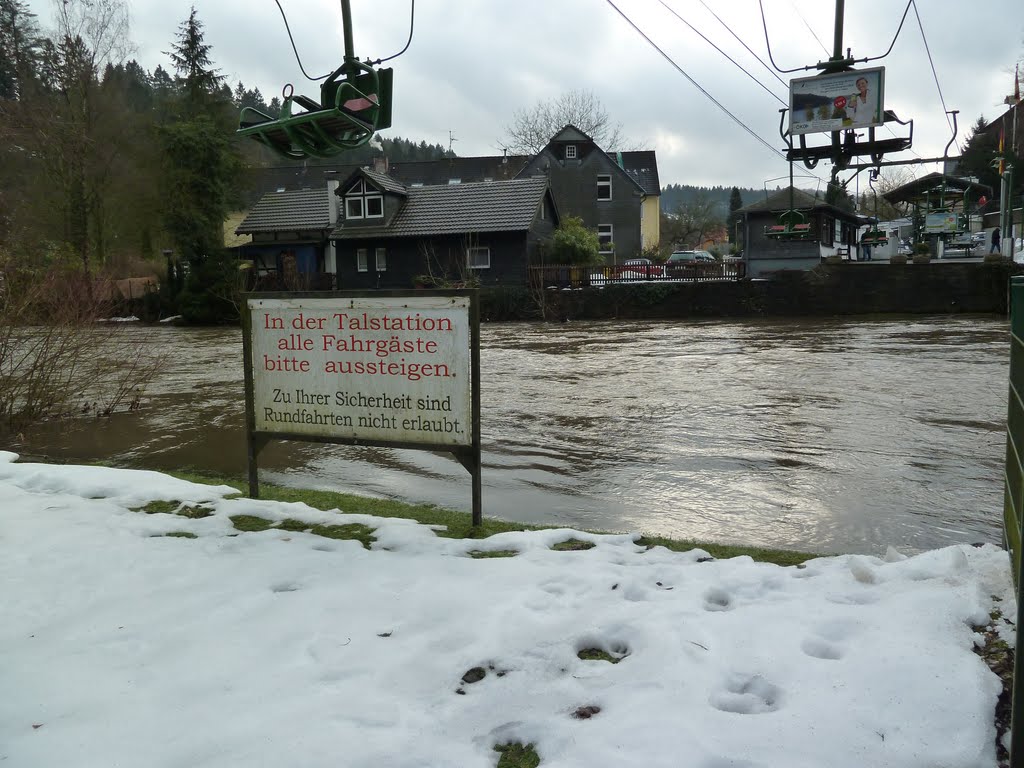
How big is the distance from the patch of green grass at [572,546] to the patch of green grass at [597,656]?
143cm

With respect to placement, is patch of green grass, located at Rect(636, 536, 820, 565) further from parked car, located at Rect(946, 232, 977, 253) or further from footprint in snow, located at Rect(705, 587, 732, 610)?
parked car, located at Rect(946, 232, 977, 253)

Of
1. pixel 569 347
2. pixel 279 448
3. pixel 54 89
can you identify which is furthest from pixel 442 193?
pixel 279 448

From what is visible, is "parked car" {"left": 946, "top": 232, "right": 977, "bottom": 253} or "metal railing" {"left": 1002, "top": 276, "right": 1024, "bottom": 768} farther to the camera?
"parked car" {"left": 946, "top": 232, "right": 977, "bottom": 253}

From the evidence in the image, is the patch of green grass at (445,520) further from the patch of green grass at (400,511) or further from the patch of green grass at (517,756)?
the patch of green grass at (517,756)

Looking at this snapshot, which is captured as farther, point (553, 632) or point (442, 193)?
point (442, 193)

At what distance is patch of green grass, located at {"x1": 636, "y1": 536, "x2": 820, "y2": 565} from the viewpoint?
15.9 feet

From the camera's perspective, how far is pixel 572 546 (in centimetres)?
513

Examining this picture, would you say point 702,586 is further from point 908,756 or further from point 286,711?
point 286,711

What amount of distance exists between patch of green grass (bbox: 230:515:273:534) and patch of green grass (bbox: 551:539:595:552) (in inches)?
81.6

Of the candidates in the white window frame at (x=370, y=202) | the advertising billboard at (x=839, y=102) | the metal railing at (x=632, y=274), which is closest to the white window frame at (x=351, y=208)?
the white window frame at (x=370, y=202)

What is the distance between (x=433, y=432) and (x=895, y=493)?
4.79m

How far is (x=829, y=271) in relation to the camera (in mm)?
35781

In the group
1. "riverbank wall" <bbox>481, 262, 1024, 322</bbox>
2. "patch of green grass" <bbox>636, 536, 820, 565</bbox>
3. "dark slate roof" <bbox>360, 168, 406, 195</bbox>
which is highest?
"dark slate roof" <bbox>360, 168, 406, 195</bbox>

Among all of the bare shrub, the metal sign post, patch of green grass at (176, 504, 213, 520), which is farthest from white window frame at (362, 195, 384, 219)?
patch of green grass at (176, 504, 213, 520)
